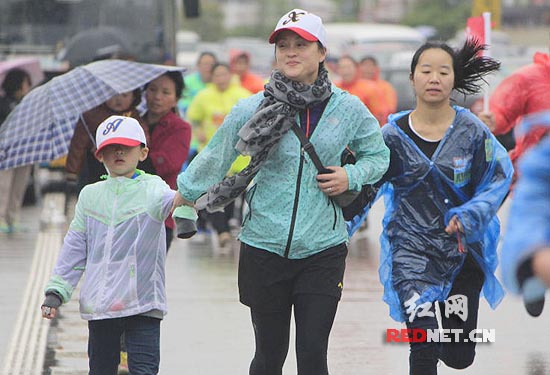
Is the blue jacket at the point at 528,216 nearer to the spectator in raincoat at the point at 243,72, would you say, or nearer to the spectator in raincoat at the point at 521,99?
the spectator in raincoat at the point at 521,99

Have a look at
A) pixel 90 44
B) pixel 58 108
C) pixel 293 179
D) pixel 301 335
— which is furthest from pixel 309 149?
pixel 90 44

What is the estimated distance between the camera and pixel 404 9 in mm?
77438

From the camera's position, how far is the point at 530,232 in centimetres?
Result: 363

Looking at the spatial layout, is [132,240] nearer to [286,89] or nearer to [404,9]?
[286,89]

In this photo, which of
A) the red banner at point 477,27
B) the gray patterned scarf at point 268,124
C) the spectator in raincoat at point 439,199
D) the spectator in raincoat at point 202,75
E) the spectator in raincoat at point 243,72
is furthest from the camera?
the spectator in raincoat at point 243,72

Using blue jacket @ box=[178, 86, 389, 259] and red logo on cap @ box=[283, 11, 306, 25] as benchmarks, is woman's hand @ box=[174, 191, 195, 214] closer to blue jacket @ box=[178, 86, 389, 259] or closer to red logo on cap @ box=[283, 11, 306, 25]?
blue jacket @ box=[178, 86, 389, 259]

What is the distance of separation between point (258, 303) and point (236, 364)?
87.6 inches

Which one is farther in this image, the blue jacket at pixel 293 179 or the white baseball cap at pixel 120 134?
the white baseball cap at pixel 120 134

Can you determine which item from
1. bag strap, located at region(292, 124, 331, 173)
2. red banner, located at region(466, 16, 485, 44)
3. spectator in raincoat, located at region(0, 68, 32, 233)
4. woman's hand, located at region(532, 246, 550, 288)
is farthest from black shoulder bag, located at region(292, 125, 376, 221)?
spectator in raincoat, located at region(0, 68, 32, 233)

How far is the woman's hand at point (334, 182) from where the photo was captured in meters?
5.91

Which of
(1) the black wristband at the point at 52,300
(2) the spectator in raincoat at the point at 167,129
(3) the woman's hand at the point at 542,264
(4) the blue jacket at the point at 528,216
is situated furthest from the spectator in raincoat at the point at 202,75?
(3) the woman's hand at the point at 542,264

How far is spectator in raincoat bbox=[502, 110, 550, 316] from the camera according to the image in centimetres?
361

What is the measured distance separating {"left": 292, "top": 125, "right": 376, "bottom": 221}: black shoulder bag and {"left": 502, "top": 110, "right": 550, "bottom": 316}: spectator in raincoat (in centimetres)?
218

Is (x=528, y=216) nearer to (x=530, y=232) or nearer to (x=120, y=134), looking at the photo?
(x=530, y=232)
